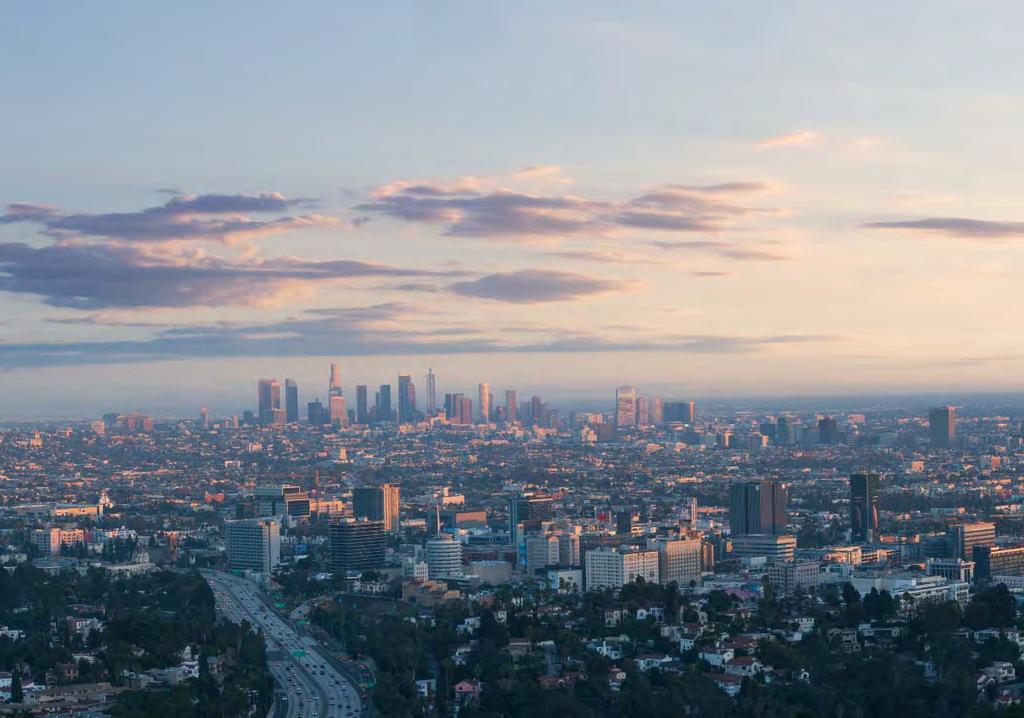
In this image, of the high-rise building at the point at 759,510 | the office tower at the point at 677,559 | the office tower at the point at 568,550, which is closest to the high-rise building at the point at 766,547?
the office tower at the point at 677,559

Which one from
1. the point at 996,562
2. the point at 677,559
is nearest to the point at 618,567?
the point at 677,559

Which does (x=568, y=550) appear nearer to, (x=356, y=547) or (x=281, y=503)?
(x=356, y=547)

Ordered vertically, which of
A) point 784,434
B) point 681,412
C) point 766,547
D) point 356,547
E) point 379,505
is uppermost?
point 681,412

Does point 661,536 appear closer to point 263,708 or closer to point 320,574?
point 320,574

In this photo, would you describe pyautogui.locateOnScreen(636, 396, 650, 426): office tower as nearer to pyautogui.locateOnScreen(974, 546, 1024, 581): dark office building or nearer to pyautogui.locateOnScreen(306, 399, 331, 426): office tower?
pyautogui.locateOnScreen(306, 399, 331, 426): office tower

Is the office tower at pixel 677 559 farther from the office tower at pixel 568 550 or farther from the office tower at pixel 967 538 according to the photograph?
the office tower at pixel 967 538

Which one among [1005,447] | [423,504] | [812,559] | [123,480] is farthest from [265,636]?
[1005,447]

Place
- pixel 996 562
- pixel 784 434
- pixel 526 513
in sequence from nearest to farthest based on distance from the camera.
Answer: pixel 996 562 → pixel 526 513 → pixel 784 434
